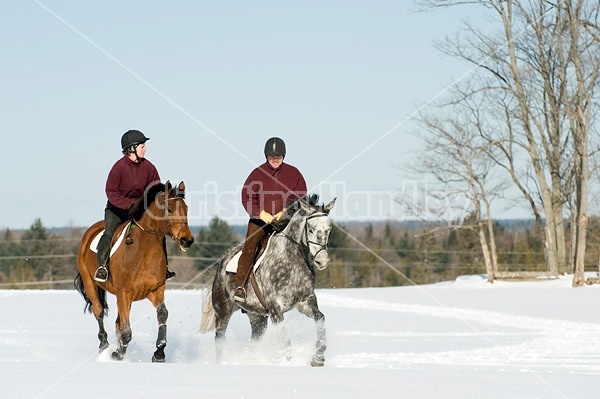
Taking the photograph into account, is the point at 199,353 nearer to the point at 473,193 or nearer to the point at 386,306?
the point at 386,306

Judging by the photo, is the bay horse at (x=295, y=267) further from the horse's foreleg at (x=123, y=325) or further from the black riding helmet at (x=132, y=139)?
the black riding helmet at (x=132, y=139)

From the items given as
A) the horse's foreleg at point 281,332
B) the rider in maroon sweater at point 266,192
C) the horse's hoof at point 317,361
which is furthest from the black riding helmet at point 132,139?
the horse's hoof at point 317,361

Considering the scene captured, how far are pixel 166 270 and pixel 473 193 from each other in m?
19.3

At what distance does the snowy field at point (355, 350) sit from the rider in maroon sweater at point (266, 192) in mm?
1025

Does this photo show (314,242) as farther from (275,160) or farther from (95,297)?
(95,297)

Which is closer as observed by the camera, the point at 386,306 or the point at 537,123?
the point at 386,306

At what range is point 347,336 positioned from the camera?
50.1 ft

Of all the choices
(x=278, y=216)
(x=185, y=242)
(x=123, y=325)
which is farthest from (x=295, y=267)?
(x=123, y=325)

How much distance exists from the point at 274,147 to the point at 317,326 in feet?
7.75

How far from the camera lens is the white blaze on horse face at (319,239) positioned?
9.85 m

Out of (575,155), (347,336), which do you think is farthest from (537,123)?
(347,336)

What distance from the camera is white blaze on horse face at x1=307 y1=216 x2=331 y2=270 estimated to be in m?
9.85

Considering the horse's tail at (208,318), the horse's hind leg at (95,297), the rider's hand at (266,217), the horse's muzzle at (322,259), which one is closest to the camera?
the horse's muzzle at (322,259)

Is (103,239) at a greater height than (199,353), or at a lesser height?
greater
